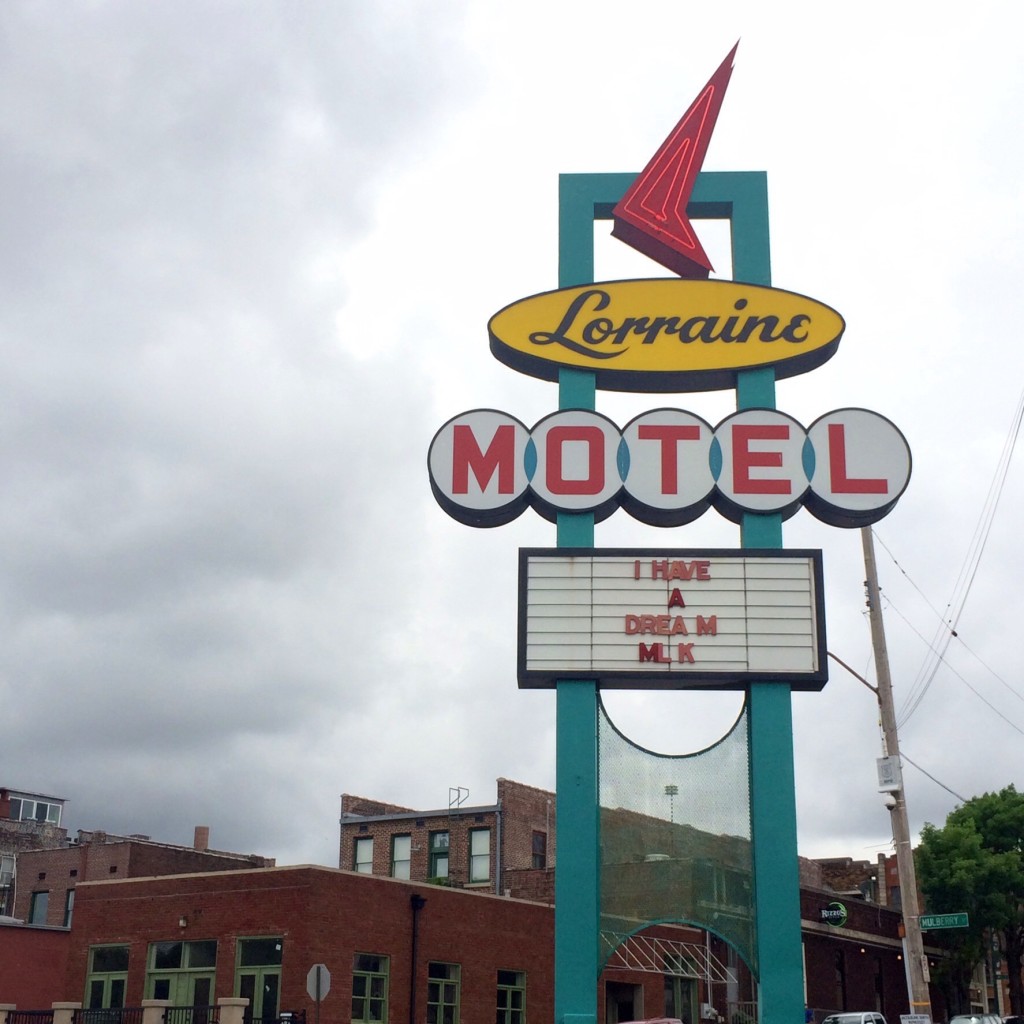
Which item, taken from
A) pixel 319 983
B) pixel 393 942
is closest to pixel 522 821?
pixel 393 942

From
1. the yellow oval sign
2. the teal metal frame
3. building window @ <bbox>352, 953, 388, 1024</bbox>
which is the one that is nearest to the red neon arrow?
the yellow oval sign

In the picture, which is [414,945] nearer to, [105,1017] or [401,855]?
[105,1017]

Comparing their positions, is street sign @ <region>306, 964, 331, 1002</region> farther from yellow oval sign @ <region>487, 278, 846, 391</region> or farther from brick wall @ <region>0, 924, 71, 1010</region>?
brick wall @ <region>0, 924, 71, 1010</region>

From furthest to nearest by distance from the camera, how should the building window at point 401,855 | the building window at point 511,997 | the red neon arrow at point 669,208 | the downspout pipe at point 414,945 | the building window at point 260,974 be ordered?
the building window at point 401,855, the building window at point 511,997, the downspout pipe at point 414,945, the building window at point 260,974, the red neon arrow at point 669,208

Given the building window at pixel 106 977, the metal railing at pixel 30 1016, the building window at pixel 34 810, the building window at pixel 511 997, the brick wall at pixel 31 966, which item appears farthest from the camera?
the building window at pixel 34 810

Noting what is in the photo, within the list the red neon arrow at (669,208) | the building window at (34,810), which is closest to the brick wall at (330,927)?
the red neon arrow at (669,208)

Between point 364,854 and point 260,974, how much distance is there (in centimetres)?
2287

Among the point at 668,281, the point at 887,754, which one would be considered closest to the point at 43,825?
the point at 887,754

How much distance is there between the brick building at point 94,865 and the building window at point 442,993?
75.1 feet

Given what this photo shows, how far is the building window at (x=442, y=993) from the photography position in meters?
31.7

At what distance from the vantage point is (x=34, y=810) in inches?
3000

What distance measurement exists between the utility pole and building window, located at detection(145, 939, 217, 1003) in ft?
49.0

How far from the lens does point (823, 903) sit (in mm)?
47875

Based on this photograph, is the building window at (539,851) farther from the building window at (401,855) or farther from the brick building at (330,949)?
the brick building at (330,949)
